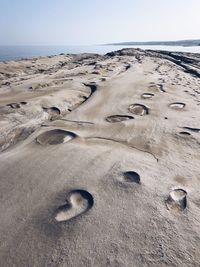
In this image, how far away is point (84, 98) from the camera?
6535 millimetres

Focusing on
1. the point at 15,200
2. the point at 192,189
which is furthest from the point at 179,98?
the point at 15,200

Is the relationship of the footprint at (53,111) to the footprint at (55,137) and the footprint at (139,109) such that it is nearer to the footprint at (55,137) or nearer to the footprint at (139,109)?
the footprint at (55,137)

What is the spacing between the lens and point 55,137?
172 inches

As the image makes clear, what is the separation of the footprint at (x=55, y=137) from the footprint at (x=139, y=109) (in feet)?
4.72

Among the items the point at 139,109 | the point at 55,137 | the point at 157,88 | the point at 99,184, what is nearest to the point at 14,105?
the point at 55,137

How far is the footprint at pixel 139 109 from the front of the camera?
17.5 feet

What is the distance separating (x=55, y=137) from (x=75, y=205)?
5.72ft

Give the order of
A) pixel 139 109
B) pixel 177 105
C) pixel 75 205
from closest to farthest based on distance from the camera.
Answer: pixel 75 205 → pixel 139 109 → pixel 177 105

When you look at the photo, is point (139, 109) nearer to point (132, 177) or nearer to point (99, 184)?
point (132, 177)

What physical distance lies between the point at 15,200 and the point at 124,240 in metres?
1.12

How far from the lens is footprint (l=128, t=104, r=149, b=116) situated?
5.34 m

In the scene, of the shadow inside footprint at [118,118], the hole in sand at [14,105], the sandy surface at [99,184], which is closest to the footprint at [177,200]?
→ the sandy surface at [99,184]

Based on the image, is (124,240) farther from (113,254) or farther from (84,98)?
(84,98)

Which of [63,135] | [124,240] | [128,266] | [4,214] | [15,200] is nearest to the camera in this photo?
[128,266]
